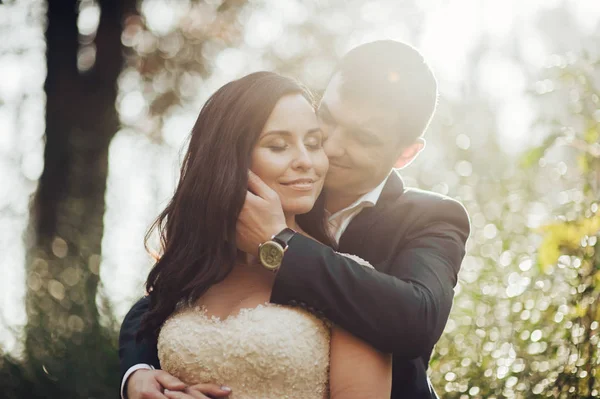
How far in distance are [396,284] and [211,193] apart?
789 mm

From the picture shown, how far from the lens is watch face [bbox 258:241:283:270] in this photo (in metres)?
2.75

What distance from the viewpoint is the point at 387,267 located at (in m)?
3.21

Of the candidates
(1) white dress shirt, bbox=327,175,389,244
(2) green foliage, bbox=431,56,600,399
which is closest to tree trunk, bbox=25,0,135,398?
(2) green foliage, bbox=431,56,600,399

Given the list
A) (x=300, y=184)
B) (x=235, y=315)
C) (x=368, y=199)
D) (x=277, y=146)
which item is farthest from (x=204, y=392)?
(x=368, y=199)

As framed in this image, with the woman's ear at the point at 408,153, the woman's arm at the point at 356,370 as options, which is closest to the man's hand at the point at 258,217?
the woman's arm at the point at 356,370

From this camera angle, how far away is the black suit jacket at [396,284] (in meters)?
2.66

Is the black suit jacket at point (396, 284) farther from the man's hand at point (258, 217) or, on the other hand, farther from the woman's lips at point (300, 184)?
the woman's lips at point (300, 184)

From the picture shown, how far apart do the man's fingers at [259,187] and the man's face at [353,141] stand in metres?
0.48

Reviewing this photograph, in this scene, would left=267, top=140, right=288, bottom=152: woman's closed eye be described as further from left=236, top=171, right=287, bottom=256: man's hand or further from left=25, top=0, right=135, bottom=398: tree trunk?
left=25, top=0, right=135, bottom=398: tree trunk

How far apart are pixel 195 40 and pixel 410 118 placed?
9.28 m

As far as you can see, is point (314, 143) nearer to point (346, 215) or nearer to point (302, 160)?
point (302, 160)

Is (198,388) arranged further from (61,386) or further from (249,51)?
(249,51)

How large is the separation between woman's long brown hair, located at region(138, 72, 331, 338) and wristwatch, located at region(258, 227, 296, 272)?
210 millimetres

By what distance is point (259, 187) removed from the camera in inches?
115
